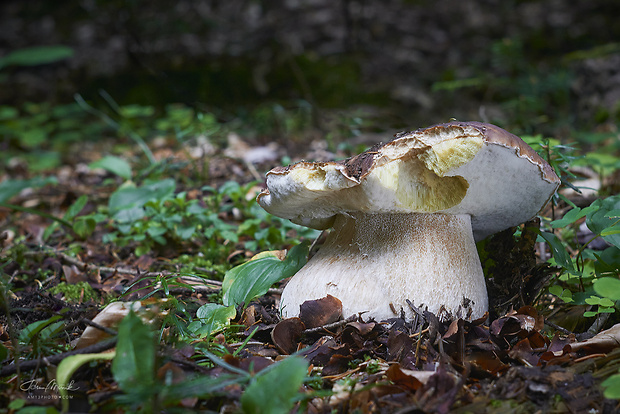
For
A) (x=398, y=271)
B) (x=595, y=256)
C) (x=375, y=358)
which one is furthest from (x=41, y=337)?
(x=595, y=256)

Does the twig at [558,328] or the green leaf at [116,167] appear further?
the green leaf at [116,167]

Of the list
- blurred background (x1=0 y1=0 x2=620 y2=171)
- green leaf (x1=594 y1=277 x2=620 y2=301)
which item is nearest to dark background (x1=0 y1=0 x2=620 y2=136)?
blurred background (x1=0 y1=0 x2=620 y2=171)

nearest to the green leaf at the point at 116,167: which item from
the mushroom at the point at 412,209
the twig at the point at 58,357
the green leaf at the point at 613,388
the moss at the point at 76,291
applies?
the moss at the point at 76,291

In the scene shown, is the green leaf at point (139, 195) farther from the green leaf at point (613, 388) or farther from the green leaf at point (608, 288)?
the green leaf at point (613, 388)

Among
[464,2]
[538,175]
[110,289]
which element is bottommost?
[110,289]

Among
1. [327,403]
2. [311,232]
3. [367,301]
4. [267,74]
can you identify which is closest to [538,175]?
[367,301]

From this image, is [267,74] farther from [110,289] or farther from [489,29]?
[110,289]
